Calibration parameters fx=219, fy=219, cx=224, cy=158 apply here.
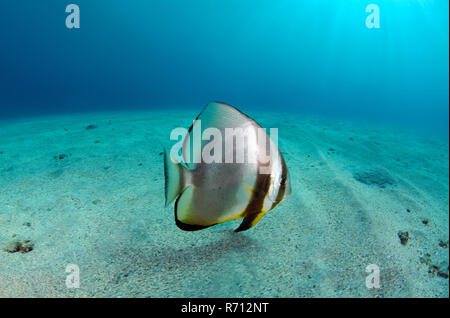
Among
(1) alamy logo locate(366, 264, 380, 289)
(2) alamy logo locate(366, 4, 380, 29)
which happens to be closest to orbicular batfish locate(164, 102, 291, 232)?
(1) alamy logo locate(366, 264, 380, 289)

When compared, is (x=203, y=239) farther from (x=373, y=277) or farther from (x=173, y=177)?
(x=373, y=277)

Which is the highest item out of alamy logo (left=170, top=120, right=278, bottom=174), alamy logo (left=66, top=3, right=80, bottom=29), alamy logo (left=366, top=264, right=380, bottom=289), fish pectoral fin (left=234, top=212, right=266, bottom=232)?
alamy logo (left=66, top=3, right=80, bottom=29)

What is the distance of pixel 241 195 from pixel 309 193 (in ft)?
7.42

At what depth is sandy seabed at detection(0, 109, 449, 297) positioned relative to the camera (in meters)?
1.64

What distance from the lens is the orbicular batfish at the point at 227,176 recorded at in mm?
1062

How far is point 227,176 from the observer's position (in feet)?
3.50

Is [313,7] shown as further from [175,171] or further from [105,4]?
[175,171]

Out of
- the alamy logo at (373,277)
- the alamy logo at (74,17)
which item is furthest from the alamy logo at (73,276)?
the alamy logo at (74,17)

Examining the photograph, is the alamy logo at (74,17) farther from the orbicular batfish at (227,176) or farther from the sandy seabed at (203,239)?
the orbicular batfish at (227,176)

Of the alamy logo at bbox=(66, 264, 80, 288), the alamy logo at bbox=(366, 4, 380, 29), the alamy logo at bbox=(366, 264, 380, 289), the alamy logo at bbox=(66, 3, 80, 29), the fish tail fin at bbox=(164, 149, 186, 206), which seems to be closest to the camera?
the fish tail fin at bbox=(164, 149, 186, 206)

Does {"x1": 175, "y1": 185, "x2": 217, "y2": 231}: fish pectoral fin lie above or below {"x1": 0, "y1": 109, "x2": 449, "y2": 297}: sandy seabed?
above

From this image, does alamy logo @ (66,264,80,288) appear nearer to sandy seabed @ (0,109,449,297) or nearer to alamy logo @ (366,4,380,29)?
sandy seabed @ (0,109,449,297)

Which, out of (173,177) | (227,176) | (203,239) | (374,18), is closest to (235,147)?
(227,176)

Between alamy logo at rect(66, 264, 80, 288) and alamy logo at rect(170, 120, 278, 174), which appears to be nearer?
alamy logo at rect(170, 120, 278, 174)
